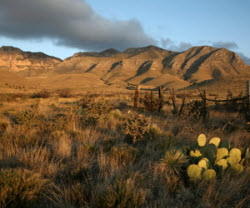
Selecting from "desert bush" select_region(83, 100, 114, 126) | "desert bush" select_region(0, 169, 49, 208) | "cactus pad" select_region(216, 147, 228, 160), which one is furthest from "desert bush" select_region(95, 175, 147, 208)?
"desert bush" select_region(83, 100, 114, 126)

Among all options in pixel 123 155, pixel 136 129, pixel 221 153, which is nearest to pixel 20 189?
pixel 123 155

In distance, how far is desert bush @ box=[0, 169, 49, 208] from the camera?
227 cm

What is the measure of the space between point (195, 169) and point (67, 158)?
2.73 metres

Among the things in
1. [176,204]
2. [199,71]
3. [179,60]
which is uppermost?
[179,60]

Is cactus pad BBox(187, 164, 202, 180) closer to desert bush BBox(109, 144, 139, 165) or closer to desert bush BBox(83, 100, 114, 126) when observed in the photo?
desert bush BBox(109, 144, 139, 165)

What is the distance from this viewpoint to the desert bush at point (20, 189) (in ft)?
7.46

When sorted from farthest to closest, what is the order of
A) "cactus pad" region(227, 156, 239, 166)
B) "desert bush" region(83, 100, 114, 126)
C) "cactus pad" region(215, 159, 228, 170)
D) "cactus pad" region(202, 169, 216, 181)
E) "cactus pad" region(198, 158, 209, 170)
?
"desert bush" region(83, 100, 114, 126) < "cactus pad" region(227, 156, 239, 166) < "cactus pad" region(215, 159, 228, 170) < "cactus pad" region(198, 158, 209, 170) < "cactus pad" region(202, 169, 216, 181)

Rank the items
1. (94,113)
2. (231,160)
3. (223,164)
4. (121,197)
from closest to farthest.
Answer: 1. (121,197)
2. (223,164)
3. (231,160)
4. (94,113)

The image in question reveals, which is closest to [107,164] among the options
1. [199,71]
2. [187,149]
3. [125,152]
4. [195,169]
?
[125,152]

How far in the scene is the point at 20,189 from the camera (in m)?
2.42

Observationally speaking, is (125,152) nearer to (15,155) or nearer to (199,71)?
(15,155)

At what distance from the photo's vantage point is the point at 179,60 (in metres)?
185

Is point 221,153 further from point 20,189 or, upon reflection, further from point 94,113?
point 94,113

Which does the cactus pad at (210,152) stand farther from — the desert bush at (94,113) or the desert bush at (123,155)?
the desert bush at (94,113)
